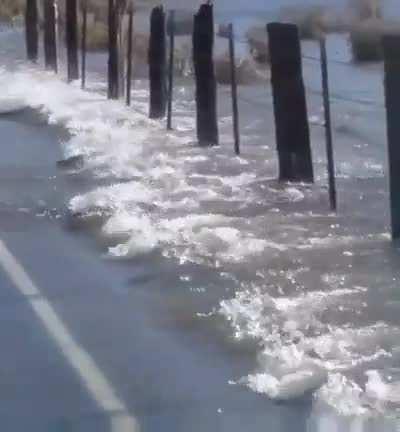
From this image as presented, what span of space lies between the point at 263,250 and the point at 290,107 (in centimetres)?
332

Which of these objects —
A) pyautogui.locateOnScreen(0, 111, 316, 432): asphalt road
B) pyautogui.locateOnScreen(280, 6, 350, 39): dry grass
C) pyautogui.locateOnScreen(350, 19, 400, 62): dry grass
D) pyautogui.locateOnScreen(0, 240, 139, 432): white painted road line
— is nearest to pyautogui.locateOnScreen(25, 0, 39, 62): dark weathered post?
pyautogui.locateOnScreen(280, 6, 350, 39): dry grass

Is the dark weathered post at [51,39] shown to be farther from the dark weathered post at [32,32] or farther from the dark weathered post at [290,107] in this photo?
the dark weathered post at [290,107]

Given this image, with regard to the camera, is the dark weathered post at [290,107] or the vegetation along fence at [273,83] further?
the dark weathered post at [290,107]

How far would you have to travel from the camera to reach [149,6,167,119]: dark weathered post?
70.1 ft

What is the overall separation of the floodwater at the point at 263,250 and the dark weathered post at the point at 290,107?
0.22 metres

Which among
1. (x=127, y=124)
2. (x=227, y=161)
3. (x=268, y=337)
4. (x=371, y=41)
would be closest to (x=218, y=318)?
(x=268, y=337)

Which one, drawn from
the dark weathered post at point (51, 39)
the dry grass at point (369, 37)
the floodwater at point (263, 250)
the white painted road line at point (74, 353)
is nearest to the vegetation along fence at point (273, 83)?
the floodwater at point (263, 250)

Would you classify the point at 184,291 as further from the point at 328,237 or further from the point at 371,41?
the point at 371,41

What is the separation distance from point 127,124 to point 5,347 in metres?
11.3

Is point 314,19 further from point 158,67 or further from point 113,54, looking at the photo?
point 158,67

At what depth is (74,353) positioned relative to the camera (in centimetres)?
930

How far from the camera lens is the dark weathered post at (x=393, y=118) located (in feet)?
39.9

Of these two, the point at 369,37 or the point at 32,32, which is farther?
the point at 32,32

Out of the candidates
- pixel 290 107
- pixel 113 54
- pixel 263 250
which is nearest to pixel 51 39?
pixel 113 54
